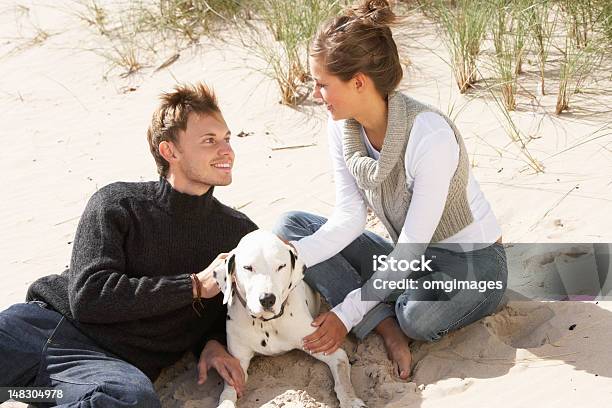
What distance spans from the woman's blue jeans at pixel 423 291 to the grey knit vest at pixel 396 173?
165 millimetres

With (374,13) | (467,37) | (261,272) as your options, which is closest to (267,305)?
(261,272)

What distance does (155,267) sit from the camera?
167 inches

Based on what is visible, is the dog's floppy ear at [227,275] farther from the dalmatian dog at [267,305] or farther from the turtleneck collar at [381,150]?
the turtleneck collar at [381,150]

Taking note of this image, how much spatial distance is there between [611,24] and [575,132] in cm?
104

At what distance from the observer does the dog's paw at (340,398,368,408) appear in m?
3.90

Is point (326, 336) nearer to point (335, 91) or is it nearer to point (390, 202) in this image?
point (390, 202)

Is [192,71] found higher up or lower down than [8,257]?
higher up

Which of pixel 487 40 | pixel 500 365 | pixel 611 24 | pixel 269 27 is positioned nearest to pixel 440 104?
pixel 487 40

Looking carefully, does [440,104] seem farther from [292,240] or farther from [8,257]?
[8,257]

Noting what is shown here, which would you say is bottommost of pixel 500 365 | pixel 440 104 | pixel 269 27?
pixel 500 365

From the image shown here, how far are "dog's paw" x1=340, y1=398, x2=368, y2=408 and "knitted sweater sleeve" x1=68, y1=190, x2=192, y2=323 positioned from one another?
31.6 inches

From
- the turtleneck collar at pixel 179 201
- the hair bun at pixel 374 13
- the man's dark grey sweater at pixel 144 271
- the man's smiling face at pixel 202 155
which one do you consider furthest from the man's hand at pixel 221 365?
the hair bun at pixel 374 13

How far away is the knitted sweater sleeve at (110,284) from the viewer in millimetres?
4012

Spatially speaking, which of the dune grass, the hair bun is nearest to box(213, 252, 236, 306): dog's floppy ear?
the hair bun
